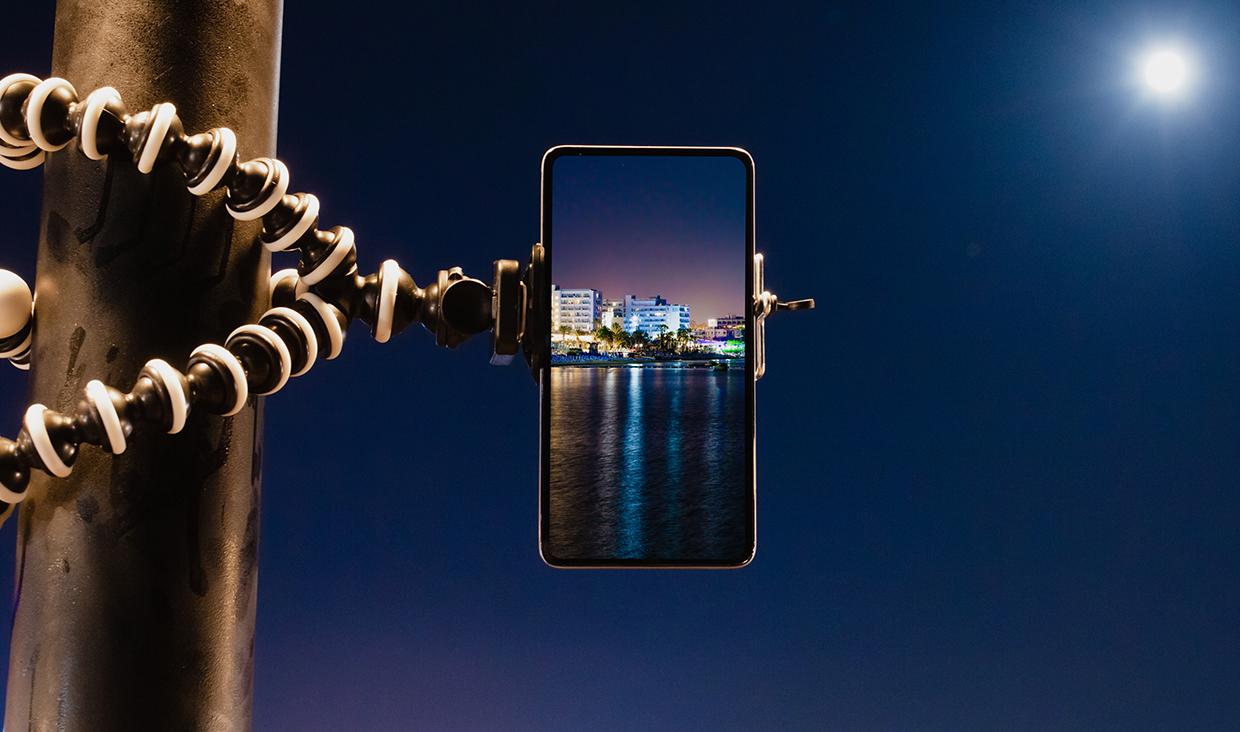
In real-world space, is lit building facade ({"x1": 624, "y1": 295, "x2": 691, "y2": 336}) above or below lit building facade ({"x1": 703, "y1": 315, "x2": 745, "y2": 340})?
above

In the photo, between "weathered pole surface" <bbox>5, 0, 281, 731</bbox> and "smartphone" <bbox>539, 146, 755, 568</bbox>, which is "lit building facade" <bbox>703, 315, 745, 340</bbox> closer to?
"smartphone" <bbox>539, 146, 755, 568</bbox>

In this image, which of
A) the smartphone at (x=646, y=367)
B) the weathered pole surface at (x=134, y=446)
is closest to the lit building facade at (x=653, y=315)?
the smartphone at (x=646, y=367)

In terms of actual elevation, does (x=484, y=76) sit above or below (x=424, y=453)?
above

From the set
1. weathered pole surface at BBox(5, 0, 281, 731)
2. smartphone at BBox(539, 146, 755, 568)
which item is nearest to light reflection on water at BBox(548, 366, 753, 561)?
smartphone at BBox(539, 146, 755, 568)

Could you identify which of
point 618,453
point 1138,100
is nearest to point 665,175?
point 618,453

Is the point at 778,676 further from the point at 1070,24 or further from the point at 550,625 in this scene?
the point at 1070,24

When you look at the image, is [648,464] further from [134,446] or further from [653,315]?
[134,446]

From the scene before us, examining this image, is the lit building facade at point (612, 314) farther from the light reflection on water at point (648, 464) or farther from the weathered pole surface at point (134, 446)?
the weathered pole surface at point (134, 446)
